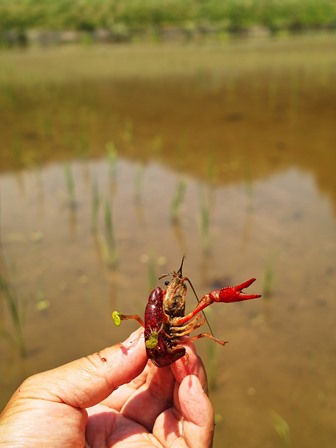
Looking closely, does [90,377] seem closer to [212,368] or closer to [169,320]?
[169,320]

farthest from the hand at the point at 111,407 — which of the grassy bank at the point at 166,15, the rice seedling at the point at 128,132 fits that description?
the grassy bank at the point at 166,15

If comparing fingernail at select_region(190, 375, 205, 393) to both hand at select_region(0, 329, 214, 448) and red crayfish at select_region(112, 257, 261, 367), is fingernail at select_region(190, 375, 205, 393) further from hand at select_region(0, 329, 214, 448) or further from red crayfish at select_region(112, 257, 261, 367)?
red crayfish at select_region(112, 257, 261, 367)

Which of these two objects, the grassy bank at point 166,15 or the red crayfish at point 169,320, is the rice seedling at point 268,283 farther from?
the grassy bank at point 166,15

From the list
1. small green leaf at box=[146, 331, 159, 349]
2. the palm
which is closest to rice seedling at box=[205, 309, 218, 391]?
the palm

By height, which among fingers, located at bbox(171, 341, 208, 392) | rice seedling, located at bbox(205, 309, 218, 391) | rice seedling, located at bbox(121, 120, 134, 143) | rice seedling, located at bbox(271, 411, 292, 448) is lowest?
rice seedling, located at bbox(271, 411, 292, 448)

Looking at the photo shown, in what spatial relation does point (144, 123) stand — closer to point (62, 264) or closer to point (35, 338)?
point (62, 264)

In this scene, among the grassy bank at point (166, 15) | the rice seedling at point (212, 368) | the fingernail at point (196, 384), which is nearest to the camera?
the fingernail at point (196, 384)
